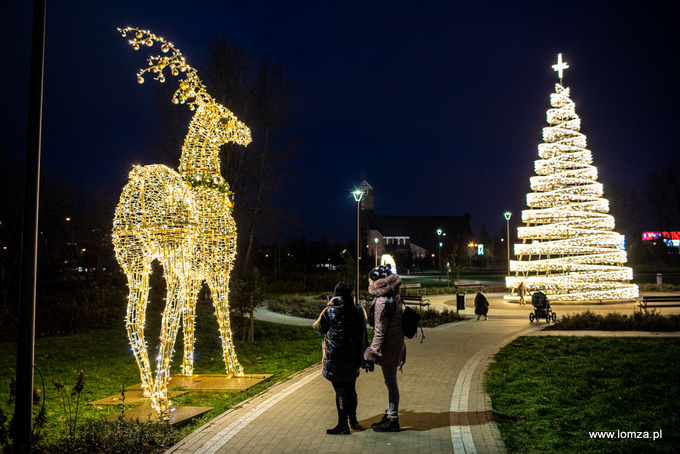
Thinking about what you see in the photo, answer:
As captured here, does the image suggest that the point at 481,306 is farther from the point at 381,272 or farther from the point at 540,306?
the point at 381,272

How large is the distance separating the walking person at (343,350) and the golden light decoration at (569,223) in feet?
67.9

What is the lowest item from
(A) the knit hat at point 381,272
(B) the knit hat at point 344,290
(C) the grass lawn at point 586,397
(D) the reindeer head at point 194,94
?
(C) the grass lawn at point 586,397

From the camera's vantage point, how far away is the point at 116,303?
17109mm

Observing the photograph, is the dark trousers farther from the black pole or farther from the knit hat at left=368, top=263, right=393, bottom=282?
the black pole

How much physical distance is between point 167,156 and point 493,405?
72.2 ft

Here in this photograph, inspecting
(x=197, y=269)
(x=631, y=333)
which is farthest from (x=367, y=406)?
(x=631, y=333)

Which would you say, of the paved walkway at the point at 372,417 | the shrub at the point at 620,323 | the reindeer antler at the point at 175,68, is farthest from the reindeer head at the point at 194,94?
the shrub at the point at 620,323

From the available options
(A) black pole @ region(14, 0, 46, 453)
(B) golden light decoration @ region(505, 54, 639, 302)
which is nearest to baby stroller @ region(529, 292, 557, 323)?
(B) golden light decoration @ region(505, 54, 639, 302)

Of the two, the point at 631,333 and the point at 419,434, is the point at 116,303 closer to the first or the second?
the point at 419,434

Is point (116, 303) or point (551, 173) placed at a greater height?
point (551, 173)

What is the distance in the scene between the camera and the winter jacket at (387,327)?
18.8 feet

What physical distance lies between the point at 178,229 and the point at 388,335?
325 centimetres

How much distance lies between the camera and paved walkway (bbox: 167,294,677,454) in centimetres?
528

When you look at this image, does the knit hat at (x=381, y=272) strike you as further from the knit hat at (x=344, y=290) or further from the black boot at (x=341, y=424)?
the black boot at (x=341, y=424)
